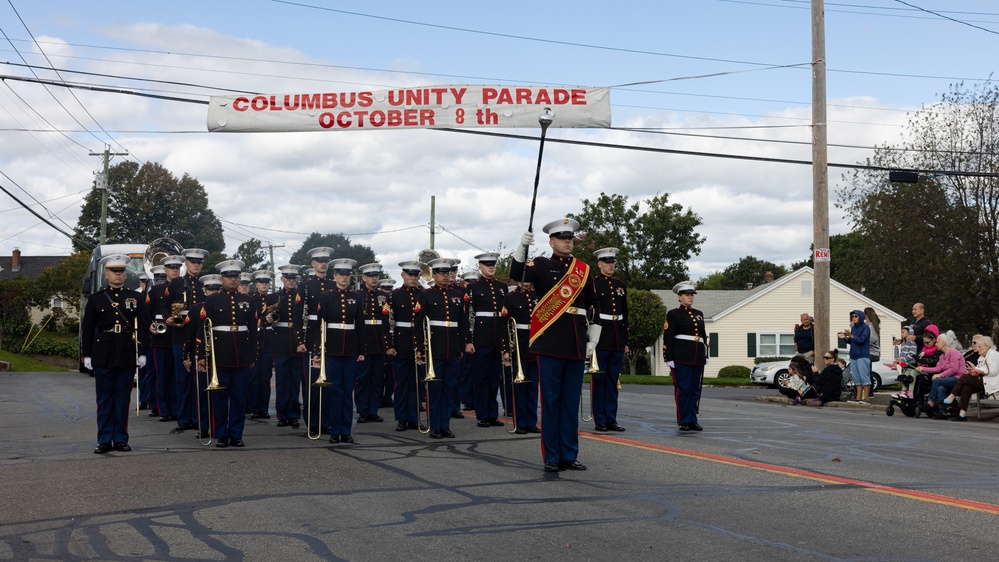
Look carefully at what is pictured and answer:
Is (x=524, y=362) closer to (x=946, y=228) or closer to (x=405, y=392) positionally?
(x=405, y=392)

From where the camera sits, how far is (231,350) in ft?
39.9

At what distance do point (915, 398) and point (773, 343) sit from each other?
37212mm

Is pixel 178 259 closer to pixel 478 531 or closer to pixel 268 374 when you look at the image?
pixel 268 374

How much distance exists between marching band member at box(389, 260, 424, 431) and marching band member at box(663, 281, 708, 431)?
336 cm

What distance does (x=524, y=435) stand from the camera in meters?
12.8

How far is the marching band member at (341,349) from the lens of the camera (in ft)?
40.1

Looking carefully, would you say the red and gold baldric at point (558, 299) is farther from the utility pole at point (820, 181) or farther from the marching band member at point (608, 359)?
the utility pole at point (820, 181)

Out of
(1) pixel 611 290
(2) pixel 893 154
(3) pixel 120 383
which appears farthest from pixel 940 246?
(3) pixel 120 383

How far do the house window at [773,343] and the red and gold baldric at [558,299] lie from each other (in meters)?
45.8

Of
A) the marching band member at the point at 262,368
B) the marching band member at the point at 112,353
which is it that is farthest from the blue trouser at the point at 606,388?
the marching band member at the point at 112,353

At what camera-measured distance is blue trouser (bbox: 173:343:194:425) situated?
45.6ft

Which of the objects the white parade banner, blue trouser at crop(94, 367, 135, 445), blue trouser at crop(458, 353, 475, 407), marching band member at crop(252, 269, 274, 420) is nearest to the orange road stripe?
blue trouser at crop(458, 353, 475, 407)

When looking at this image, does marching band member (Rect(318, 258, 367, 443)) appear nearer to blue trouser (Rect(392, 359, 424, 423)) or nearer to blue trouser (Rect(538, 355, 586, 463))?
blue trouser (Rect(392, 359, 424, 423))

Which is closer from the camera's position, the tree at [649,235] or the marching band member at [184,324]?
the marching band member at [184,324]
